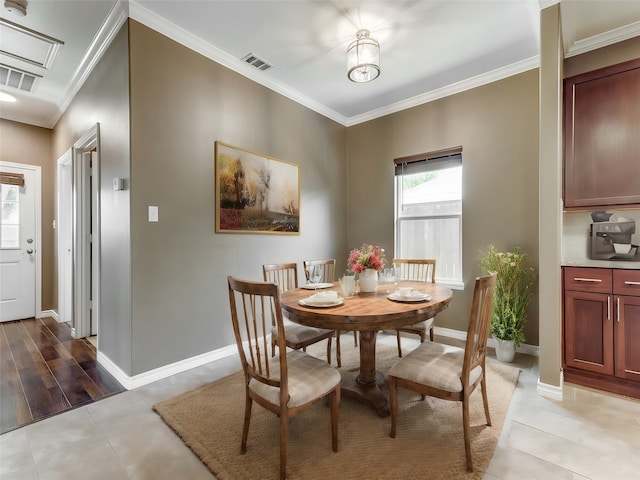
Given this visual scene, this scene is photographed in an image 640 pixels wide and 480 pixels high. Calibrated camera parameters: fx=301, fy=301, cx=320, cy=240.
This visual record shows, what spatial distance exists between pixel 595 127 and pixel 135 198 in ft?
12.6

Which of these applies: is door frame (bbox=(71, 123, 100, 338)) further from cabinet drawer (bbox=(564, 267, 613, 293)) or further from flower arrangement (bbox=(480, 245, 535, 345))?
cabinet drawer (bbox=(564, 267, 613, 293))

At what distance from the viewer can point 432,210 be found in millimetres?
3744

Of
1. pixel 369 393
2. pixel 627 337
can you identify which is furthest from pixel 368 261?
pixel 627 337

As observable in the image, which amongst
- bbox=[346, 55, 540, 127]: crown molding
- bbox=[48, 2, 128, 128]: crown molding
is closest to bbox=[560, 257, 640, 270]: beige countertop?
bbox=[346, 55, 540, 127]: crown molding

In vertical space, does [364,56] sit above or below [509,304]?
above

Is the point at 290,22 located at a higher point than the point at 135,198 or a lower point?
higher

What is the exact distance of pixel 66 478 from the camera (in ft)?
4.76

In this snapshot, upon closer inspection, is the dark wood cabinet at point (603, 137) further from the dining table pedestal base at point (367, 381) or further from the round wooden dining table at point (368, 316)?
the dining table pedestal base at point (367, 381)

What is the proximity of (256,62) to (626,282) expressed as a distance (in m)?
3.66

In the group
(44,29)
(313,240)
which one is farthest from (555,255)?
(44,29)

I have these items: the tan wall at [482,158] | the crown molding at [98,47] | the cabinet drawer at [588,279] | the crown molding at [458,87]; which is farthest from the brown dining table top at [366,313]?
the crown molding at [458,87]

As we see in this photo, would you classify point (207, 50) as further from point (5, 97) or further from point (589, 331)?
point (589, 331)

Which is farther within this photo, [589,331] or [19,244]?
[19,244]

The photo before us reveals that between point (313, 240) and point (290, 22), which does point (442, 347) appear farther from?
point (290, 22)
